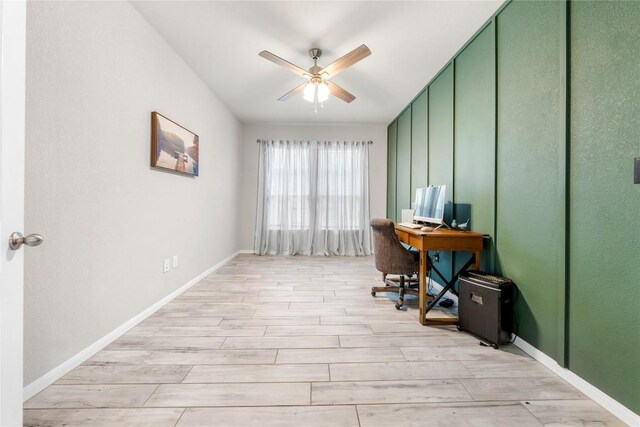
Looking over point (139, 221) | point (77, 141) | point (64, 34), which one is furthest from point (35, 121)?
point (139, 221)

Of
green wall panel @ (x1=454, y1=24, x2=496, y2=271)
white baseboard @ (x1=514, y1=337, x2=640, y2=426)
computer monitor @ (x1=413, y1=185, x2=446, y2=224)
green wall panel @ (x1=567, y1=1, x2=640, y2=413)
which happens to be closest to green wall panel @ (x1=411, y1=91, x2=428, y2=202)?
computer monitor @ (x1=413, y1=185, x2=446, y2=224)

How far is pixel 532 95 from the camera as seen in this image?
1905 mm

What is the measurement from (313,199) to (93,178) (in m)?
3.93

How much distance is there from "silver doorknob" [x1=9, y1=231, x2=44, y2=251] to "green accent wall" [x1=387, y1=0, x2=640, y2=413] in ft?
7.97

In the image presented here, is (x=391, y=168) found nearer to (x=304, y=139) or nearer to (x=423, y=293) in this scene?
(x=304, y=139)

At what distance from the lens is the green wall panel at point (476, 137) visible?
2.36m

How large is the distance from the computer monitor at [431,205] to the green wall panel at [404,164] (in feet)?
4.03

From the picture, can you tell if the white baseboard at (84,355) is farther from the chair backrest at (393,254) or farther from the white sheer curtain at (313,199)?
the white sheer curtain at (313,199)

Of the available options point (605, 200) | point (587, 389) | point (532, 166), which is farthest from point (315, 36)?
point (587, 389)

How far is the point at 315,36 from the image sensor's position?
2646 millimetres

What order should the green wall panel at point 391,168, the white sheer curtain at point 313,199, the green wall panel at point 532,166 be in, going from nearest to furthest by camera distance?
the green wall panel at point 532,166
the green wall panel at point 391,168
the white sheer curtain at point 313,199

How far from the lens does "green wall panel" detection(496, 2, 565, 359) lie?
67.0 inches

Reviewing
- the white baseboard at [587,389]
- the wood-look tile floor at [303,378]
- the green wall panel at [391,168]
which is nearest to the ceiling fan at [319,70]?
the green wall panel at [391,168]

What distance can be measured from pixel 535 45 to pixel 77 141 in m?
3.07
